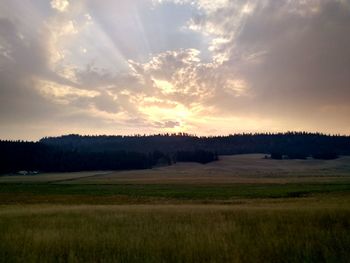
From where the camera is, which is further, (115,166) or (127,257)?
(115,166)

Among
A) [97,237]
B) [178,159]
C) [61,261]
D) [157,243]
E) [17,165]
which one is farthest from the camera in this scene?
[178,159]

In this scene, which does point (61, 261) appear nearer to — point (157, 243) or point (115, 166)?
point (157, 243)

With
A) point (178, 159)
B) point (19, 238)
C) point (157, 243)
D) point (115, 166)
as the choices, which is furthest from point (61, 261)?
point (178, 159)

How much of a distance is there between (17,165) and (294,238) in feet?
533

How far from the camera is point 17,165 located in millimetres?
157375

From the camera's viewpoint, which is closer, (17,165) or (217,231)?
(217,231)

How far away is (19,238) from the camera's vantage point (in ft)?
38.9

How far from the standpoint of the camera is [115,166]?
164m

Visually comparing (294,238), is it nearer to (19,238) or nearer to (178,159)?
(19,238)

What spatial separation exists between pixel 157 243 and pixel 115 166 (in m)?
156

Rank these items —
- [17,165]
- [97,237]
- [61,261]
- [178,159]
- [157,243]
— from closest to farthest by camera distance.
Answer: [61,261]
[157,243]
[97,237]
[17,165]
[178,159]

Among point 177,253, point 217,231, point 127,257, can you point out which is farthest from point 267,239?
point 127,257

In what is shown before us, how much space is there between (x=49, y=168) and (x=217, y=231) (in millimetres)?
158403

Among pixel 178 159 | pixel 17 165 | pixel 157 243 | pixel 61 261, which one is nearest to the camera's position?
pixel 61 261
